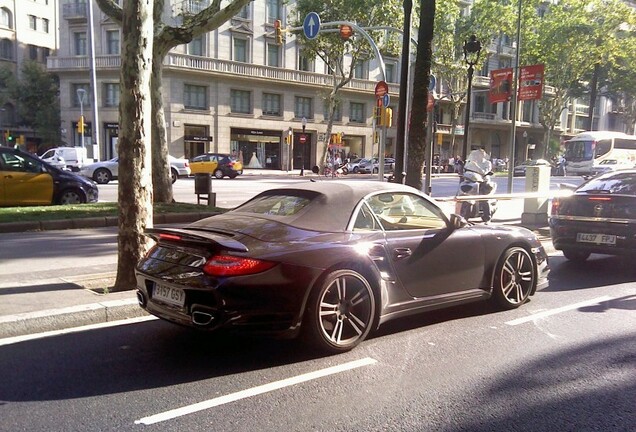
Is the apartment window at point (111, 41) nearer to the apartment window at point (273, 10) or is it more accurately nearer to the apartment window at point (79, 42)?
the apartment window at point (79, 42)

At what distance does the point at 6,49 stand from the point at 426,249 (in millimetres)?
62707

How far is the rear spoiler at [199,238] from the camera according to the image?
4.24 meters

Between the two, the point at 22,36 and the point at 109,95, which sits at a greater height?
the point at 22,36

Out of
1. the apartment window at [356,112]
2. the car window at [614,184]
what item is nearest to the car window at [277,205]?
the car window at [614,184]

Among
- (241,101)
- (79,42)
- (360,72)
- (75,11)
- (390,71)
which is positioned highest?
(75,11)

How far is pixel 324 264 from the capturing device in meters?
4.45

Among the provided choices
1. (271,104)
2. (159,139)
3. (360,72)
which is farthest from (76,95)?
(159,139)

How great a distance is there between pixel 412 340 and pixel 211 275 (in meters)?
→ 1.97

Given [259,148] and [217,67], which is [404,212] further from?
[259,148]

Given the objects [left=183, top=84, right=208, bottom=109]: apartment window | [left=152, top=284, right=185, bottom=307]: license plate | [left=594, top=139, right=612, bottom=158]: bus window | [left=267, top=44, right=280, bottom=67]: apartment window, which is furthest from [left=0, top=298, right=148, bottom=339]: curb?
[left=594, top=139, right=612, bottom=158]: bus window

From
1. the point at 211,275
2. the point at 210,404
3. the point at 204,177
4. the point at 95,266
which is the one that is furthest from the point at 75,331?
the point at 204,177

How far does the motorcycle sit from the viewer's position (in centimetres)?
1238

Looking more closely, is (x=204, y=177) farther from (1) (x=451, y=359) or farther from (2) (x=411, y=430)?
(2) (x=411, y=430)

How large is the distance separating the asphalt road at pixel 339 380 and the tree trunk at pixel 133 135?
3.84 feet
